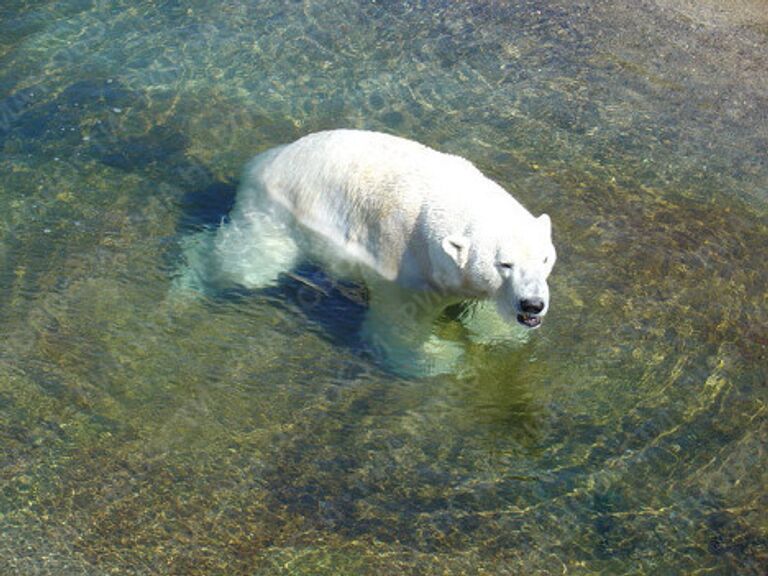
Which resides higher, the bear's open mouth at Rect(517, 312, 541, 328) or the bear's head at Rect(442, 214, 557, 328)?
the bear's head at Rect(442, 214, 557, 328)

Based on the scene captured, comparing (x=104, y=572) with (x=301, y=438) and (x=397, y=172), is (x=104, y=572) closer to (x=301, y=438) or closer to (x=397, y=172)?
(x=301, y=438)

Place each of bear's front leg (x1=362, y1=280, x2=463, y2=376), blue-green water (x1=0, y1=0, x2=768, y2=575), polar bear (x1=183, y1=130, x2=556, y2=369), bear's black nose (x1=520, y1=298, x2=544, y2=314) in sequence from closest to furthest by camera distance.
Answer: blue-green water (x1=0, y1=0, x2=768, y2=575), bear's black nose (x1=520, y1=298, x2=544, y2=314), polar bear (x1=183, y1=130, x2=556, y2=369), bear's front leg (x1=362, y1=280, x2=463, y2=376)

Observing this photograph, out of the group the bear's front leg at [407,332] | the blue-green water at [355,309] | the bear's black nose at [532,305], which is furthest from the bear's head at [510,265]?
the blue-green water at [355,309]

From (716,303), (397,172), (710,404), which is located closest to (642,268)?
(716,303)

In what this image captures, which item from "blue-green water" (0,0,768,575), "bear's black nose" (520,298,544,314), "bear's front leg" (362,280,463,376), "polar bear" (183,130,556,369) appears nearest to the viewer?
"blue-green water" (0,0,768,575)

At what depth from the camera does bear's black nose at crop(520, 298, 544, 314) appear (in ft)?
15.0

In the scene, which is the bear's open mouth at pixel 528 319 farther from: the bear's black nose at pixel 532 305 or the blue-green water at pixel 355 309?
the blue-green water at pixel 355 309

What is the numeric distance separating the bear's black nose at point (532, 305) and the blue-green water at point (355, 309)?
0.67 meters

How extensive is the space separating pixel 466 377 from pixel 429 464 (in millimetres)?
746

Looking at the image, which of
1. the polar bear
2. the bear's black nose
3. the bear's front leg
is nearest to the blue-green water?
the bear's front leg

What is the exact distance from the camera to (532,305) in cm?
457

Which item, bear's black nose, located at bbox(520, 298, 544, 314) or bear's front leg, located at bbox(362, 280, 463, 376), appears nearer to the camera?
bear's black nose, located at bbox(520, 298, 544, 314)

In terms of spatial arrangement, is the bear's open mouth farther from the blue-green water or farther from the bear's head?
the blue-green water

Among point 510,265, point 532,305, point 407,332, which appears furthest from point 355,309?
point 532,305
